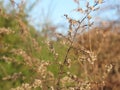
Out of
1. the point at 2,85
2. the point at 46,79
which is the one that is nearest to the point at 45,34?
the point at 2,85

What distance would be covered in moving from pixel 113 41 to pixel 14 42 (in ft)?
5.12

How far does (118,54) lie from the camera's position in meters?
5.59

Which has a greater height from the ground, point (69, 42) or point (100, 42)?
point (100, 42)

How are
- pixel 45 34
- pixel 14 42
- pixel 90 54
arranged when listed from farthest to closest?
1. pixel 45 34
2. pixel 14 42
3. pixel 90 54

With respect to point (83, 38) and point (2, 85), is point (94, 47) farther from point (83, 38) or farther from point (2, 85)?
point (2, 85)

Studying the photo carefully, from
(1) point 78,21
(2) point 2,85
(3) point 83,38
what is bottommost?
(2) point 2,85

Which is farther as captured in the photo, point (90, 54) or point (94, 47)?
point (94, 47)

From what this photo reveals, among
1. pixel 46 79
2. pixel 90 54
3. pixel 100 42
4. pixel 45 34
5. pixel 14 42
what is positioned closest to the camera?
pixel 90 54

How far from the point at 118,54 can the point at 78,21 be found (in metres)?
3.83

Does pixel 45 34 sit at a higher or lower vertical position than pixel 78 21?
higher

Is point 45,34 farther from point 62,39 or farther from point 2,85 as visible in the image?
point 62,39

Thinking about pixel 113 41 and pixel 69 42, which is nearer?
pixel 69 42

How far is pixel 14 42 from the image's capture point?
504 cm

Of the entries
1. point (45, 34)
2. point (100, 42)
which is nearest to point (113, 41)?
point (100, 42)
